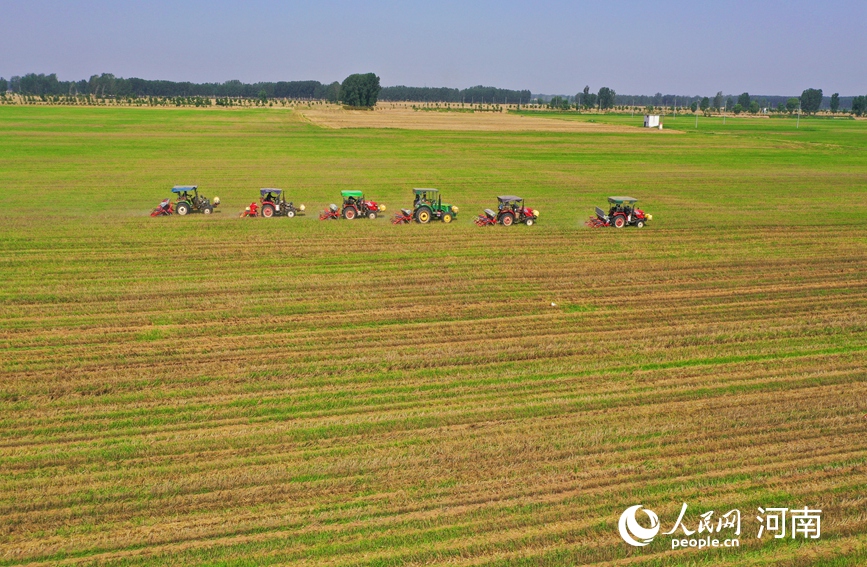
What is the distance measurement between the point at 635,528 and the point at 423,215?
72.4ft

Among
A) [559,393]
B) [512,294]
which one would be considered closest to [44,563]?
[559,393]

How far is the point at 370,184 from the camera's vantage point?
42.9m

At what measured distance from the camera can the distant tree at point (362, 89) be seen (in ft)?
593

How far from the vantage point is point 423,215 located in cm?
3103

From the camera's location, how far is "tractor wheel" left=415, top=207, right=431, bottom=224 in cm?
3100

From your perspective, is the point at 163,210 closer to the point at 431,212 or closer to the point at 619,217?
the point at 431,212

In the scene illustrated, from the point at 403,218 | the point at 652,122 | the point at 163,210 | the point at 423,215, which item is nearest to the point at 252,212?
the point at 163,210

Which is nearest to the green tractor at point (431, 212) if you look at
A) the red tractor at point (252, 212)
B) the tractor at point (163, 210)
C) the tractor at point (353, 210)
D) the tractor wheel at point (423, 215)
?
the tractor wheel at point (423, 215)

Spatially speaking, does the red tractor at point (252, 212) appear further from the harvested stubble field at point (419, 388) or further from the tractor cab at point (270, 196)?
the harvested stubble field at point (419, 388)

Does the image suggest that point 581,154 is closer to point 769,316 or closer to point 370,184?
point 370,184

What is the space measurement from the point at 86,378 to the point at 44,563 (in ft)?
19.9

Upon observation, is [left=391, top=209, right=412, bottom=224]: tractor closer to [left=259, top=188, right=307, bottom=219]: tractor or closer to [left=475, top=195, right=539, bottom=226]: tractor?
[left=475, top=195, right=539, bottom=226]: tractor

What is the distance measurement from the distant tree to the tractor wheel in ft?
516

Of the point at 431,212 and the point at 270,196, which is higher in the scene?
the point at 270,196
